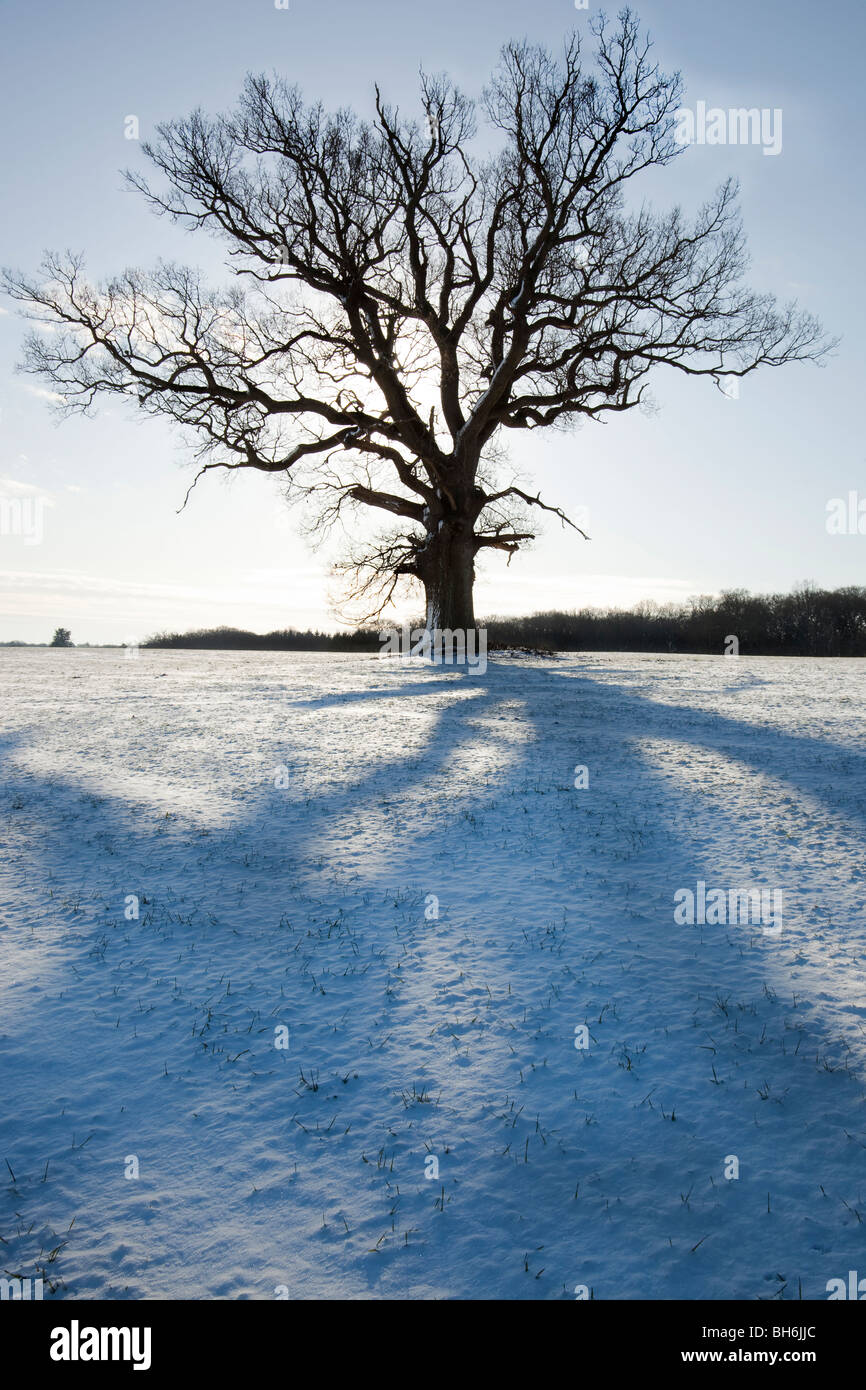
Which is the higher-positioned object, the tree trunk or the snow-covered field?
the tree trunk

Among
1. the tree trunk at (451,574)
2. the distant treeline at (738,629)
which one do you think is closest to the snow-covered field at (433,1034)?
the tree trunk at (451,574)

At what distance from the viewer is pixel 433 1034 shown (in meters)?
4.53

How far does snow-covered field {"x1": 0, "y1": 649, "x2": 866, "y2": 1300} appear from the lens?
3.18 m

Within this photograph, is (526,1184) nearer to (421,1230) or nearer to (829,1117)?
(421,1230)

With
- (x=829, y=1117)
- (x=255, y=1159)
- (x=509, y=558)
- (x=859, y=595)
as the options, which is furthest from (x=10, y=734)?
(x=859, y=595)

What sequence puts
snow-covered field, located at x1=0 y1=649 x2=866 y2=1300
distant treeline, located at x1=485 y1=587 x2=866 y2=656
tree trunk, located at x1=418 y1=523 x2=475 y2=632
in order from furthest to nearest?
distant treeline, located at x1=485 y1=587 x2=866 y2=656
tree trunk, located at x1=418 y1=523 x2=475 y2=632
snow-covered field, located at x1=0 y1=649 x2=866 y2=1300

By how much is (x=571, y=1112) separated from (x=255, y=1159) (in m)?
1.59

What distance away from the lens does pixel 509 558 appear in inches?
1031

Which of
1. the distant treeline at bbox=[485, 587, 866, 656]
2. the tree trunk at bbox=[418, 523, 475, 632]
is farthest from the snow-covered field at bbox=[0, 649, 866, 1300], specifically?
the distant treeline at bbox=[485, 587, 866, 656]

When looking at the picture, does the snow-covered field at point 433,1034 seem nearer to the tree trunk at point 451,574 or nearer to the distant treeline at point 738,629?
the tree trunk at point 451,574

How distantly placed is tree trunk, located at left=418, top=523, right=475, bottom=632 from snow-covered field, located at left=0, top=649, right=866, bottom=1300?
571 inches

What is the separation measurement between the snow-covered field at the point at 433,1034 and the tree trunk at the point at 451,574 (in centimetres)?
1450

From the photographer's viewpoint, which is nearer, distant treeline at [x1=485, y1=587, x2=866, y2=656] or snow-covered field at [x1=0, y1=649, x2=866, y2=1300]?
snow-covered field at [x1=0, y1=649, x2=866, y2=1300]

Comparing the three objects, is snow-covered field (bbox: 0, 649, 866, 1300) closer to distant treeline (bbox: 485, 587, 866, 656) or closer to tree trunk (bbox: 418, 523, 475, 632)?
tree trunk (bbox: 418, 523, 475, 632)
